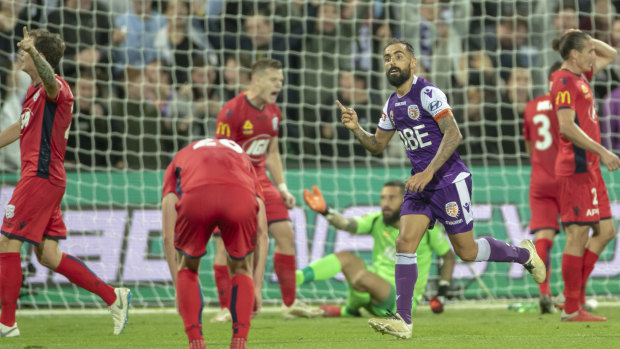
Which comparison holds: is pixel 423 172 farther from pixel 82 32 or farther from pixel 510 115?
pixel 82 32

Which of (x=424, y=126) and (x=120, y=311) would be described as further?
(x=120, y=311)

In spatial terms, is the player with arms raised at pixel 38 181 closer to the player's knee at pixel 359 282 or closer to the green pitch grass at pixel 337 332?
the green pitch grass at pixel 337 332

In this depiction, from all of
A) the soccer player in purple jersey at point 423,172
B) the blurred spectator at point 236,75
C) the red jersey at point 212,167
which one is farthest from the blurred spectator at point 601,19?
the red jersey at point 212,167

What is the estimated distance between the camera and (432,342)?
5406mm

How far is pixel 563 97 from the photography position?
22.2ft

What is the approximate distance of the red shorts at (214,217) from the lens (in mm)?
4406

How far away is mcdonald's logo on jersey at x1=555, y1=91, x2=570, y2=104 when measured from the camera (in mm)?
6727

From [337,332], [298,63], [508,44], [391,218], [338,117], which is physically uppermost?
[508,44]

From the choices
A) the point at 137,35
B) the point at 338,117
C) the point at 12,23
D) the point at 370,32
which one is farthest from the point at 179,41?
the point at 370,32

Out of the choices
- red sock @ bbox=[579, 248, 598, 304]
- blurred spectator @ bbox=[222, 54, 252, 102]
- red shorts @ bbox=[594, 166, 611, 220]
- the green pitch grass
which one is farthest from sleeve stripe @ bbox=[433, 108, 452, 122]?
blurred spectator @ bbox=[222, 54, 252, 102]

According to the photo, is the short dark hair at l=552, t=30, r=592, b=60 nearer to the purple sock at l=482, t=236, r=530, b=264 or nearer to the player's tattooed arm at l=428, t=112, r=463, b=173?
the purple sock at l=482, t=236, r=530, b=264

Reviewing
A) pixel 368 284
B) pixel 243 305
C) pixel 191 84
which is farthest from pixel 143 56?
pixel 243 305

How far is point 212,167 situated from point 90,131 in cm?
600

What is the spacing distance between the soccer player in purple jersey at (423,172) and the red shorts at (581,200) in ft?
4.11
